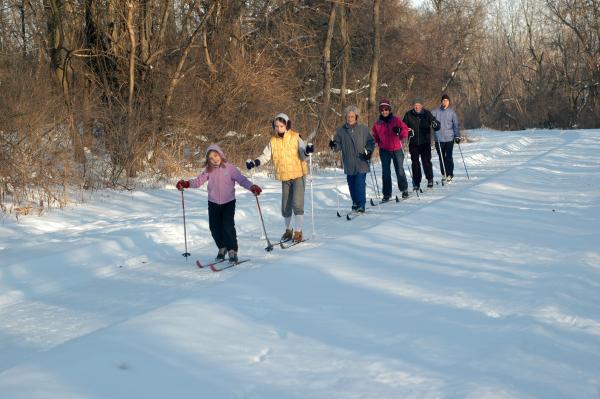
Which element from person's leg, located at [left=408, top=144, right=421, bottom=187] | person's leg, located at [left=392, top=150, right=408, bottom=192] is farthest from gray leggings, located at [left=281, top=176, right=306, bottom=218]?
person's leg, located at [left=408, top=144, right=421, bottom=187]

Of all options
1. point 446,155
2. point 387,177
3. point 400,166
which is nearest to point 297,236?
point 387,177

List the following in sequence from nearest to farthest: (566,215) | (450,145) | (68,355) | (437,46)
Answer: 1. (68,355)
2. (566,215)
3. (450,145)
4. (437,46)

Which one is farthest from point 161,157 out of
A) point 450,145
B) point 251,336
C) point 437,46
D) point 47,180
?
point 437,46

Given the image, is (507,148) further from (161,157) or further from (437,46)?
(161,157)

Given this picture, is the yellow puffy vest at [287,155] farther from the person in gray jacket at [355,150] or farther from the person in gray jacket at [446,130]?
the person in gray jacket at [446,130]

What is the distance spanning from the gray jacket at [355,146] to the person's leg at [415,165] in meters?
2.75

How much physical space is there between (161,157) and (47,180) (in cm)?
468

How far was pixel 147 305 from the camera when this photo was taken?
7113mm

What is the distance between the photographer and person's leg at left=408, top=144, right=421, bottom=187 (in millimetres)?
14898

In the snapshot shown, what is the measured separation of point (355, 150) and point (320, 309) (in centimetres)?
652

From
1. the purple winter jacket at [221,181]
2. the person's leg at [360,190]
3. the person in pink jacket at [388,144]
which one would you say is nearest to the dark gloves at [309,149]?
the purple winter jacket at [221,181]

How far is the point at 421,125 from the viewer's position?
15359 millimetres

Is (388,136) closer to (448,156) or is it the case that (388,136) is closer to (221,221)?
(448,156)

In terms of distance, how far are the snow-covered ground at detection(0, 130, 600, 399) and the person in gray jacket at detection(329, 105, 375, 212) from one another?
2.14 feet
